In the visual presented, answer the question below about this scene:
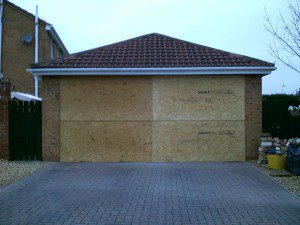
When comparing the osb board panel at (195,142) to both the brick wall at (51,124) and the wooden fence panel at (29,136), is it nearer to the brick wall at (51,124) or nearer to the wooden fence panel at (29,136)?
the brick wall at (51,124)

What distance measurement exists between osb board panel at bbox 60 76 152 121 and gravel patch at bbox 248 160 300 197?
410cm

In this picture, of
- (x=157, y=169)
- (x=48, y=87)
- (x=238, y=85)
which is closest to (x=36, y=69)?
(x=48, y=87)

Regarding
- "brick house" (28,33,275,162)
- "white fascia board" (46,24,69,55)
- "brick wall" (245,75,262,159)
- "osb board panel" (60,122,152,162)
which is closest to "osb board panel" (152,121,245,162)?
"brick house" (28,33,275,162)

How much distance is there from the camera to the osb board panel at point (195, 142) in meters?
13.9

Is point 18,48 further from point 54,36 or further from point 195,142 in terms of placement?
point 195,142

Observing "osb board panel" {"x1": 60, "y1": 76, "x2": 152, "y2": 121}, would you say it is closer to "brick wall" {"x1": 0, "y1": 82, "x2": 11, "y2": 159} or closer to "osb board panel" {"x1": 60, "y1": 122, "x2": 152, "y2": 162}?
"osb board panel" {"x1": 60, "y1": 122, "x2": 152, "y2": 162}

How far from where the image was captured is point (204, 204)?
317 inches

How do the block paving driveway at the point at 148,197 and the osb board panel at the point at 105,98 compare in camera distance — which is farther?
the osb board panel at the point at 105,98

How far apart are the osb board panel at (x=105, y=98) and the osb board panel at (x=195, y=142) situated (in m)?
0.84

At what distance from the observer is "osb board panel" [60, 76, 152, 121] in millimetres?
13938

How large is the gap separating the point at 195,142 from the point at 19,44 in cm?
1492

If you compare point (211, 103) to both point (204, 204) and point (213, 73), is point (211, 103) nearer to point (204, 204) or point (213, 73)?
point (213, 73)

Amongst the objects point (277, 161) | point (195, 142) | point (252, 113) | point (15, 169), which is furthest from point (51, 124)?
point (277, 161)

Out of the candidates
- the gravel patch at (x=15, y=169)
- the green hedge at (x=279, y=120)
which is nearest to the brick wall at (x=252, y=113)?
the green hedge at (x=279, y=120)
